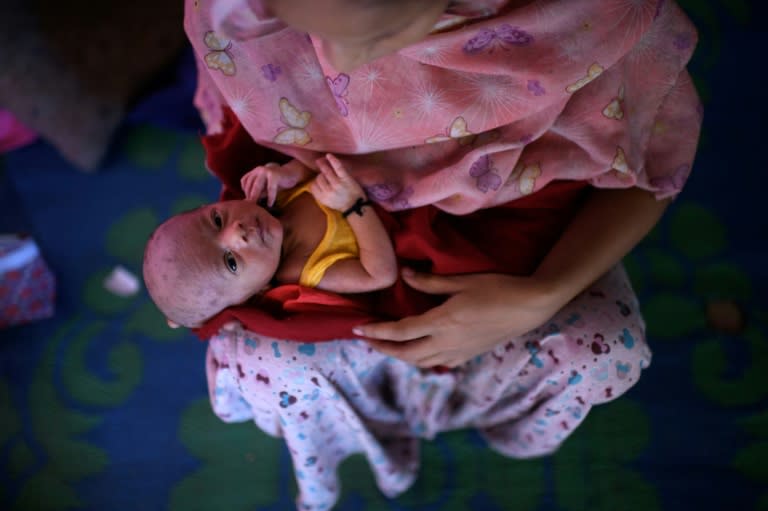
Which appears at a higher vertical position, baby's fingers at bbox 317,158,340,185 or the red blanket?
baby's fingers at bbox 317,158,340,185

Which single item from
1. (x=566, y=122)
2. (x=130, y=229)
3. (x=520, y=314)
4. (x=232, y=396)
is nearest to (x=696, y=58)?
(x=566, y=122)

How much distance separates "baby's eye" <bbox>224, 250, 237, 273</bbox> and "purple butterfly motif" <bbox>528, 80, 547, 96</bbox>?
1.46 ft

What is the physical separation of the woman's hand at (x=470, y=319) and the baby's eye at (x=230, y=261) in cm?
19

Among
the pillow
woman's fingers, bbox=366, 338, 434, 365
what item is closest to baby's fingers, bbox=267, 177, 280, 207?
woman's fingers, bbox=366, 338, 434, 365

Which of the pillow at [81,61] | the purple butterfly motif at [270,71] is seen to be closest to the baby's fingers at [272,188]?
the purple butterfly motif at [270,71]

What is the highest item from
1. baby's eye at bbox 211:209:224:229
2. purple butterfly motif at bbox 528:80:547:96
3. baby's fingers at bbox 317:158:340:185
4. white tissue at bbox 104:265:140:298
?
purple butterfly motif at bbox 528:80:547:96

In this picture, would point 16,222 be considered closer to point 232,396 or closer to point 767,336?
point 232,396

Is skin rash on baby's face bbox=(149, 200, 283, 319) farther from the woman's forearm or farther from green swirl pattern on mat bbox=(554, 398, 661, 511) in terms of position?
green swirl pattern on mat bbox=(554, 398, 661, 511)

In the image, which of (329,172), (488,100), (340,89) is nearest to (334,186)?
(329,172)

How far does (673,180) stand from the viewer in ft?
2.74

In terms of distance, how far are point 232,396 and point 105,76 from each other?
0.89 meters

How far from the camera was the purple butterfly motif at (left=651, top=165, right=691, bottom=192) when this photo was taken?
0.83m

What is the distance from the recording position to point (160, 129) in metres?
1.53

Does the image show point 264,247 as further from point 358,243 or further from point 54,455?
point 54,455
